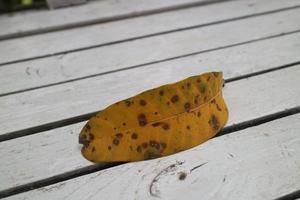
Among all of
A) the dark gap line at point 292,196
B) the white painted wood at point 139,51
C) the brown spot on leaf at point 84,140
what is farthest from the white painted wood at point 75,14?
the dark gap line at point 292,196

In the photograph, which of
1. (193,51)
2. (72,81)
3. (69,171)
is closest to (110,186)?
(69,171)

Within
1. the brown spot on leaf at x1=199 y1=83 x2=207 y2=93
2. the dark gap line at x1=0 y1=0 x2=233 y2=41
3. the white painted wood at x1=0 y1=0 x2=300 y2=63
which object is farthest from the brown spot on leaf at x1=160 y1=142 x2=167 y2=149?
the dark gap line at x1=0 y1=0 x2=233 y2=41

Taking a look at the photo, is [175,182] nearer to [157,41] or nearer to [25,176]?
[25,176]

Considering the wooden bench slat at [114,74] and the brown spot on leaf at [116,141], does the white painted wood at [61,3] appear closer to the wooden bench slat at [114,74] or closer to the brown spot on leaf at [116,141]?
the wooden bench slat at [114,74]

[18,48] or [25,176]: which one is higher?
[18,48]

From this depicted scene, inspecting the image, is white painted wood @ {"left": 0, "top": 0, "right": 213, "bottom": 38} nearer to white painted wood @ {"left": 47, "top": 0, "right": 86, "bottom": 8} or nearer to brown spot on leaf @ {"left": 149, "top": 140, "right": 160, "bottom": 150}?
white painted wood @ {"left": 47, "top": 0, "right": 86, "bottom": 8}
